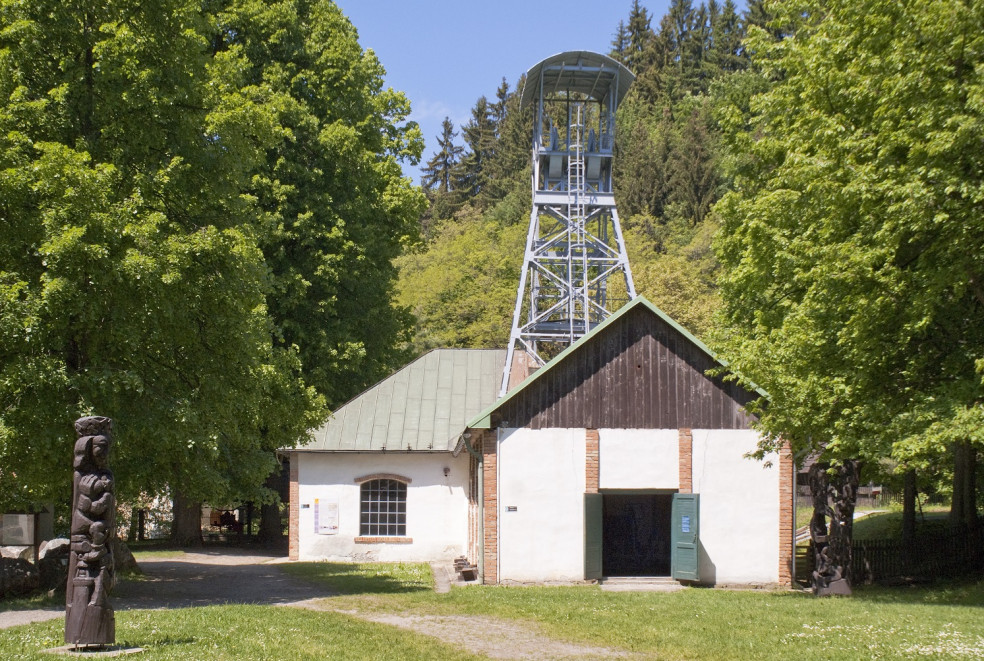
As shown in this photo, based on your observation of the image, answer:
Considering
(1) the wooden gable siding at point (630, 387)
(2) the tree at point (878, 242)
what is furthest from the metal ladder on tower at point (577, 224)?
(2) the tree at point (878, 242)

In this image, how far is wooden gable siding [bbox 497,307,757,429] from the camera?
20.0 m

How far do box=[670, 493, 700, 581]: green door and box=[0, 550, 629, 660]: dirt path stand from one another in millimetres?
6154

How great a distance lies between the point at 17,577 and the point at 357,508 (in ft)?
33.8

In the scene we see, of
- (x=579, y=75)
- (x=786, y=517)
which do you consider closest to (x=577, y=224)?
(x=579, y=75)

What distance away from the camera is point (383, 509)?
25.8 m

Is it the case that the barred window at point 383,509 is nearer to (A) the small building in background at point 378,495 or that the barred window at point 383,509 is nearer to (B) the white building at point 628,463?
(A) the small building in background at point 378,495

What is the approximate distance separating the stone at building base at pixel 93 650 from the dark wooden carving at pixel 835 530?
12.4 metres

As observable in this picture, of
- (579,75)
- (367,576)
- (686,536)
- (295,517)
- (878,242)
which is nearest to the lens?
(878,242)

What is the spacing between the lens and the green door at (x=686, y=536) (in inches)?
771

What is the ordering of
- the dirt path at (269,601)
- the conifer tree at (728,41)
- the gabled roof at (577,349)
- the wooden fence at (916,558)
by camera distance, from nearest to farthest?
1. the dirt path at (269,601)
2. the gabled roof at (577,349)
3. the wooden fence at (916,558)
4. the conifer tree at (728,41)

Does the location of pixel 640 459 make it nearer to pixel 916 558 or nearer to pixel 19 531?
pixel 916 558

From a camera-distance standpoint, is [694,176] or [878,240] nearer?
[878,240]

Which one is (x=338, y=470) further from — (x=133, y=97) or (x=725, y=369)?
(x=133, y=97)

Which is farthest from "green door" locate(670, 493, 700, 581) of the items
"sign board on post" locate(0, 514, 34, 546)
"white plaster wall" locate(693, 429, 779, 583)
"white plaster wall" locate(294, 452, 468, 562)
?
"sign board on post" locate(0, 514, 34, 546)
